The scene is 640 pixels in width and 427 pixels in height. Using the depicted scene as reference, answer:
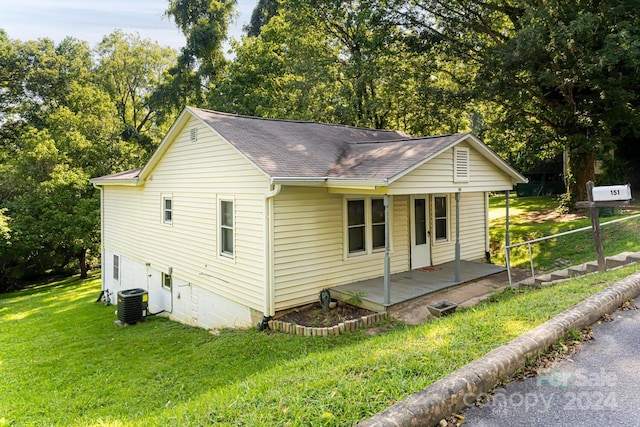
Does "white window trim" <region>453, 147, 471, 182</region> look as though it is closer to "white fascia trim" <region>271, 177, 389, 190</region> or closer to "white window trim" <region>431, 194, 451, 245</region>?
"white window trim" <region>431, 194, 451, 245</region>

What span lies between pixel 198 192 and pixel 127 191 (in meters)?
5.38

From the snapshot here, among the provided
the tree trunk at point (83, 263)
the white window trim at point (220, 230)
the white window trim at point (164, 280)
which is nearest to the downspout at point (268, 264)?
the white window trim at point (220, 230)

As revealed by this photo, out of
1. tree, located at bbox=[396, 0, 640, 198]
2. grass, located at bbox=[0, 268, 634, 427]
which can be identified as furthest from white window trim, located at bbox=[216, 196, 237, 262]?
tree, located at bbox=[396, 0, 640, 198]

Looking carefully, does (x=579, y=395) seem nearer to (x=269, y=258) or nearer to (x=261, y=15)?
(x=269, y=258)

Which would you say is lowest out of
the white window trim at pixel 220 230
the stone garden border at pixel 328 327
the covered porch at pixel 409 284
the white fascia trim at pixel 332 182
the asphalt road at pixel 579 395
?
the stone garden border at pixel 328 327

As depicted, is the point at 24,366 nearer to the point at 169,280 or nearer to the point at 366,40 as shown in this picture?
the point at 169,280

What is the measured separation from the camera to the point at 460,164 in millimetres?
8758

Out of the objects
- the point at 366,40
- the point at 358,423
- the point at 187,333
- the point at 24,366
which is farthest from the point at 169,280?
the point at 366,40

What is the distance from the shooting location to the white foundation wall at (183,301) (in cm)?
874

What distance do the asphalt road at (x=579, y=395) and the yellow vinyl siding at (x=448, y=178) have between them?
4.16m

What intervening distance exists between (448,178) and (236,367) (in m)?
5.72

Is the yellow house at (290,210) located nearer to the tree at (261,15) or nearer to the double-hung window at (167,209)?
the double-hung window at (167,209)

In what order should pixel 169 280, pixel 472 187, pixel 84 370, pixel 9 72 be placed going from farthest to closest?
pixel 9 72 → pixel 169 280 → pixel 472 187 → pixel 84 370

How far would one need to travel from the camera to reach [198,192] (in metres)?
Result: 9.91
